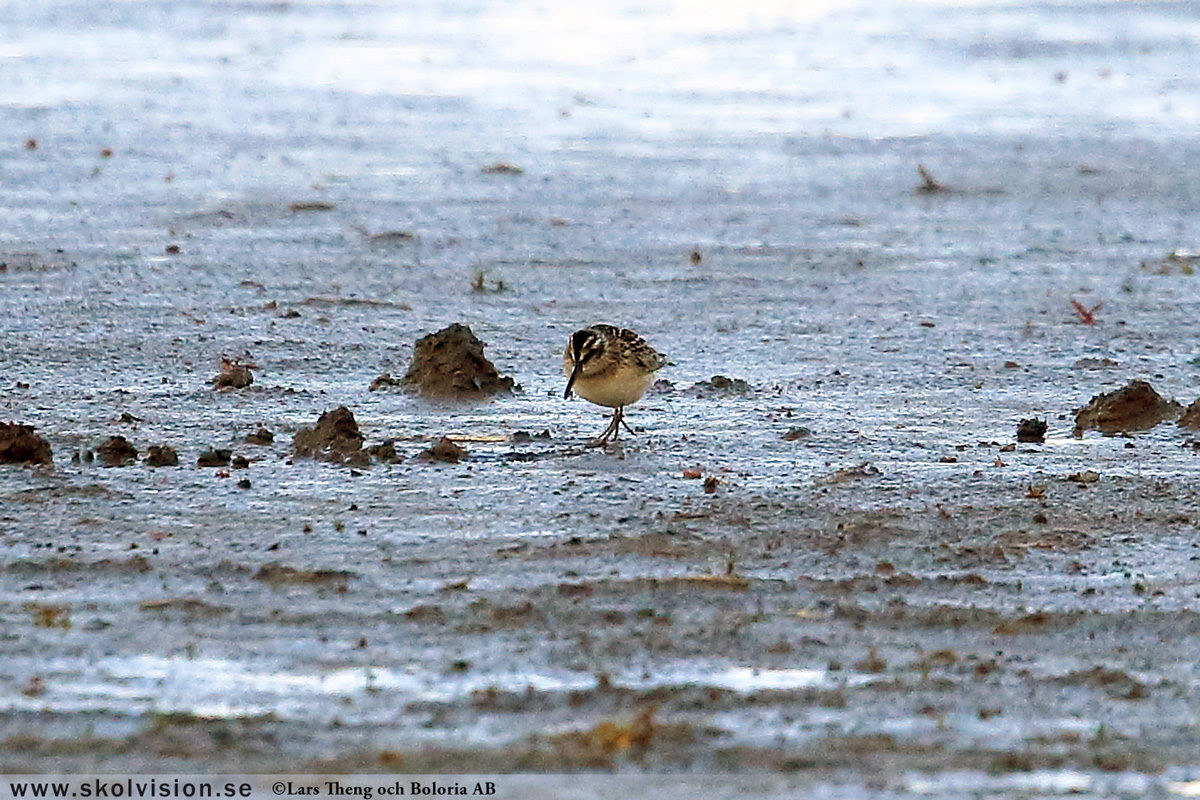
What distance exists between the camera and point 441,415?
10.0m

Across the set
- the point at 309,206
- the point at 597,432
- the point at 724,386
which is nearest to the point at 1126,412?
the point at 724,386

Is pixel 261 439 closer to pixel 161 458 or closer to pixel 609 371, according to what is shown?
pixel 161 458

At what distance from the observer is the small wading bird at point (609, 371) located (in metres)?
9.65

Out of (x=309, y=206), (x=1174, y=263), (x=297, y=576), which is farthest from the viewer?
(x=309, y=206)

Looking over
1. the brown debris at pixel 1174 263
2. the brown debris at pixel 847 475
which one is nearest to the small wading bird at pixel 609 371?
the brown debris at pixel 847 475

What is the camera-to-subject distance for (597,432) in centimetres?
991

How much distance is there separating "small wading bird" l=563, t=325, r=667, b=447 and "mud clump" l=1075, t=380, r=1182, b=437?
6.50 ft

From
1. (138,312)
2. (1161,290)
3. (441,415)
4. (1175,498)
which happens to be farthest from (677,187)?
(1175,498)

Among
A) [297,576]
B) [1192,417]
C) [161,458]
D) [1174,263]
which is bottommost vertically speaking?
[297,576]

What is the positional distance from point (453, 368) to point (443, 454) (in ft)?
4.14

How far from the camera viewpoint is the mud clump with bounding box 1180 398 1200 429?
983 cm

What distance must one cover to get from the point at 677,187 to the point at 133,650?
10.2 meters

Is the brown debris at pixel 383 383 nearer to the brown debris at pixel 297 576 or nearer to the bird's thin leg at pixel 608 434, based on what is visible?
the bird's thin leg at pixel 608 434

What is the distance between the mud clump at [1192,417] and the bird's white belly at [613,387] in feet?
7.98
